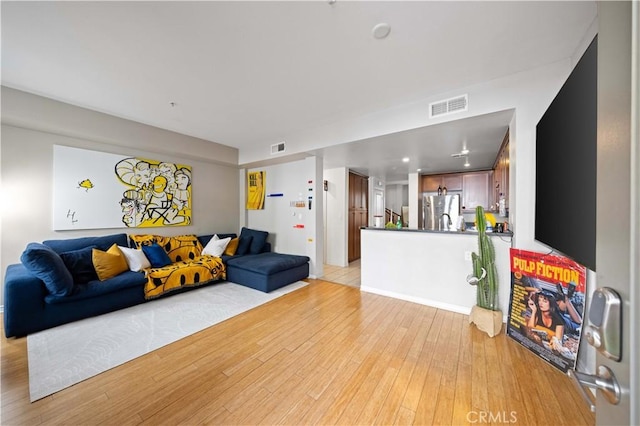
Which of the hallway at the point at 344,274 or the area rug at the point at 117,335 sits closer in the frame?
the area rug at the point at 117,335

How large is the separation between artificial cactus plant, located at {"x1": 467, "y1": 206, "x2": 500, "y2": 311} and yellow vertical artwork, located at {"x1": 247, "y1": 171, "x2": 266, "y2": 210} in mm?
4124

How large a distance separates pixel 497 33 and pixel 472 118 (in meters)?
0.90

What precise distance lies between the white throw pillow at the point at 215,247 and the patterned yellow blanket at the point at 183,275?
0.41 ft

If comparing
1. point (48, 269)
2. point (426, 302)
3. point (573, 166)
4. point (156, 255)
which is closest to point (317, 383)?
point (426, 302)

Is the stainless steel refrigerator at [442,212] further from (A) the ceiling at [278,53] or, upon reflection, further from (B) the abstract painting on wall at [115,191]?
(B) the abstract painting on wall at [115,191]

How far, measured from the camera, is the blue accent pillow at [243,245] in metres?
4.61

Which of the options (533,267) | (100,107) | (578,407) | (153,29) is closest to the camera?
(578,407)

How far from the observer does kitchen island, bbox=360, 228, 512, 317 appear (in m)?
2.63

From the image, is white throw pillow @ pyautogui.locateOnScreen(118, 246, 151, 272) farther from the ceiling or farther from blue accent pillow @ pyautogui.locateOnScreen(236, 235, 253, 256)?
the ceiling

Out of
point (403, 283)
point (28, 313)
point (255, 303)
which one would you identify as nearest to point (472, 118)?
point (403, 283)

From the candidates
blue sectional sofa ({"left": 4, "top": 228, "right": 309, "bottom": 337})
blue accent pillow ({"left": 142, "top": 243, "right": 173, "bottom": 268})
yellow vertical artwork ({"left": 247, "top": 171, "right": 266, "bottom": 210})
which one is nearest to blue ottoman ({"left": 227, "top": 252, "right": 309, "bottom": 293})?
blue sectional sofa ({"left": 4, "top": 228, "right": 309, "bottom": 337})

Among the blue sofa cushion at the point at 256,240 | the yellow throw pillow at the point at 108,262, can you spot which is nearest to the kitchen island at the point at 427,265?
the blue sofa cushion at the point at 256,240

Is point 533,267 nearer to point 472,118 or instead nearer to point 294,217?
point 472,118

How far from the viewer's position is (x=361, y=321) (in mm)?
2641
